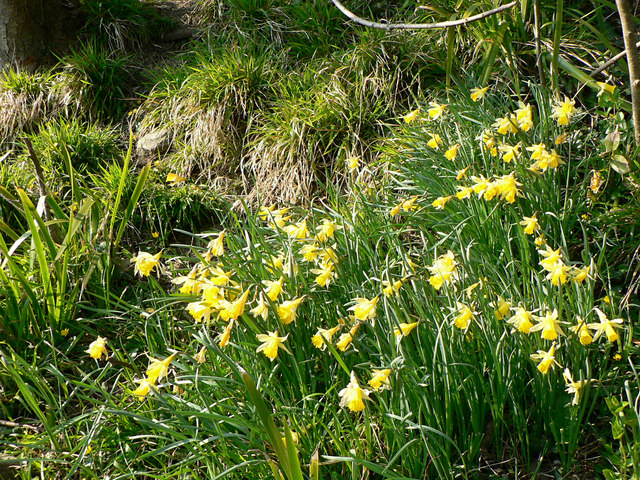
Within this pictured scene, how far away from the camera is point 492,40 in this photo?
127 inches

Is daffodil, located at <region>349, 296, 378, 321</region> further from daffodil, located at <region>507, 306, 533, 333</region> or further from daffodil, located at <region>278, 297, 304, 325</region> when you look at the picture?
daffodil, located at <region>507, 306, 533, 333</region>

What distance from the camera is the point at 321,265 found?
210 centimetres

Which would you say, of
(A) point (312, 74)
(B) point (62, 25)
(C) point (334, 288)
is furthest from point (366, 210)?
(B) point (62, 25)

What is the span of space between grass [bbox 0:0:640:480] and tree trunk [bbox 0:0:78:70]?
0.70ft

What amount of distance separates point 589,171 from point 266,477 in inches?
78.4

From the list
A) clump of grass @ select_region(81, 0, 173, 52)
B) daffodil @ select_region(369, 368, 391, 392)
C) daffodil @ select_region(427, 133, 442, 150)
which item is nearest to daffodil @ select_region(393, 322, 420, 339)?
daffodil @ select_region(369, 368, 391, 392)

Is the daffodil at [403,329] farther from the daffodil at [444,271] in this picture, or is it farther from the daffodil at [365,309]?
the daffodil at [444,271]

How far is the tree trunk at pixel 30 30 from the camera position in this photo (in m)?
4.60

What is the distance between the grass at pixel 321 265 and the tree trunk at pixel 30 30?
213 millimetres

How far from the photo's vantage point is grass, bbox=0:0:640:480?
1743mm

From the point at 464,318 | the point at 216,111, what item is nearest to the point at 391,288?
the point at 464,318

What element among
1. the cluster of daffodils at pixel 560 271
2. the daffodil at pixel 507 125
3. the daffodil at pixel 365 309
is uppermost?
the daffodil at pixel 507 125

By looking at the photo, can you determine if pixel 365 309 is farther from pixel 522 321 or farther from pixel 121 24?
pixel 121 24

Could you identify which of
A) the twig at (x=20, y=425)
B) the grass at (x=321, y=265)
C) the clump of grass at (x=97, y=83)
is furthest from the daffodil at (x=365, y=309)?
the clump of grass at (x=97, y=83)
